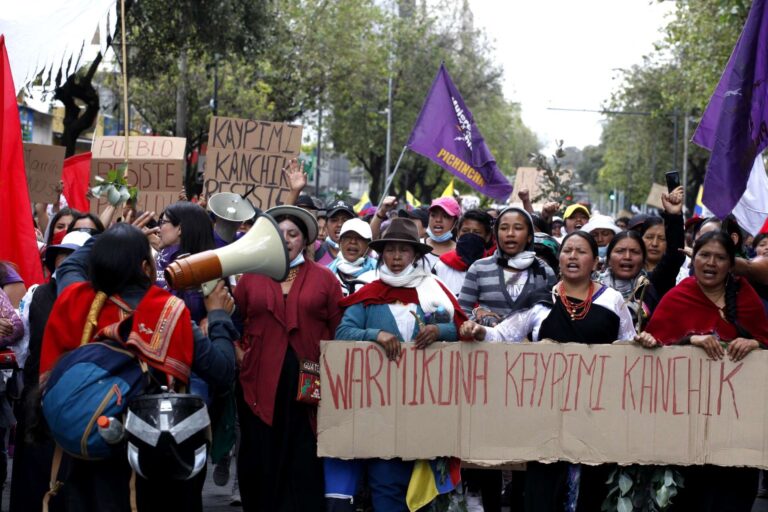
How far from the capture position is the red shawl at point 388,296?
6105 mm

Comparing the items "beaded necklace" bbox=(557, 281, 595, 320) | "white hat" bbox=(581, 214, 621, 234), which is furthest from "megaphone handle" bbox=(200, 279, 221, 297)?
"white hat" bbox=(581, 214, 621, 234)

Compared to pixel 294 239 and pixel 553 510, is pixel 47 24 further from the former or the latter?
pixel 553 510

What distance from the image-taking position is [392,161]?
1948 inches

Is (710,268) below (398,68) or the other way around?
below

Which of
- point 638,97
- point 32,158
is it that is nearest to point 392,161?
point 638,97

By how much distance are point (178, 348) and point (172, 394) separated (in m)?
0.21

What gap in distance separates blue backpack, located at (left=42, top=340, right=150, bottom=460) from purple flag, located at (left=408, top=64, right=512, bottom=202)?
743 centimetres

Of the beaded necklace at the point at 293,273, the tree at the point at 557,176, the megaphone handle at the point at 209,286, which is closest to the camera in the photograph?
the megaphone handle at the point at 209,286

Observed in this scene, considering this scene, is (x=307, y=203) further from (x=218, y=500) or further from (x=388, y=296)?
(x=388, y=296)

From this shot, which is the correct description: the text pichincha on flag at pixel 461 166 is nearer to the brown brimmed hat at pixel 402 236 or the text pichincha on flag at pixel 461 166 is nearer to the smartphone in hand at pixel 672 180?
the smartphone in hand at pixel 672 180

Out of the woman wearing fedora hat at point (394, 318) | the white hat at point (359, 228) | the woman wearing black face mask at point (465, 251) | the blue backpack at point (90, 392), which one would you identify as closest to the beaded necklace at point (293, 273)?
the woman wearing fedora hat at point (394, 318)

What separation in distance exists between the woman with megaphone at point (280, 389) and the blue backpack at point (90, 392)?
157cm

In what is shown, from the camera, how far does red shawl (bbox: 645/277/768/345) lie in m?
5.89

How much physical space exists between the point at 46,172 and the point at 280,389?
18.6 feet
